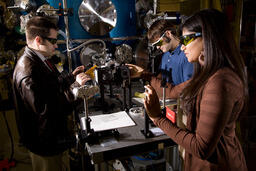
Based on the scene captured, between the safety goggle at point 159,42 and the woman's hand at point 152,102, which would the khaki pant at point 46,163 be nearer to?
the woman's hand at point 152,102

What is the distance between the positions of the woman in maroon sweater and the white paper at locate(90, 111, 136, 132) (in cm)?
56

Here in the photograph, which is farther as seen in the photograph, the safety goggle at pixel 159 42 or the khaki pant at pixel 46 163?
the safety goggle at pixel 159 42

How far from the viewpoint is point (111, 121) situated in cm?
160

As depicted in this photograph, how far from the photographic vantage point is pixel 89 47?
3078 millimetres

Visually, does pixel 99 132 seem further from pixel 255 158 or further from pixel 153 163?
pixel 255 158

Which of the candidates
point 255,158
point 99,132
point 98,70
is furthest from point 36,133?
point 255,158

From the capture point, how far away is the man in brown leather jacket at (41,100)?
145 centimetres

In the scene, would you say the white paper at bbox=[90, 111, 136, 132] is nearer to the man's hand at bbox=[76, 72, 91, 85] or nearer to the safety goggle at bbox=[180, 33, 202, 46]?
the man's hand at bbox=[76, 72, 91, 85]

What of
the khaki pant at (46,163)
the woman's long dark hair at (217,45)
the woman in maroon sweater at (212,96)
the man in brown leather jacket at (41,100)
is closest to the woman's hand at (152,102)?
the woman in maroon sweater at (212,96)

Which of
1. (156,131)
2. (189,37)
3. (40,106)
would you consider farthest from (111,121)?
(189,37)

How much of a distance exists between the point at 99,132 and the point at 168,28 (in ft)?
4.76

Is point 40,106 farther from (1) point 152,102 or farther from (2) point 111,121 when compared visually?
(1) point 152,102

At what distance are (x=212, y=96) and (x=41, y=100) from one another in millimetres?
1208

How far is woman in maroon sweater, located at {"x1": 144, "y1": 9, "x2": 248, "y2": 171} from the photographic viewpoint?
0.78 meters
